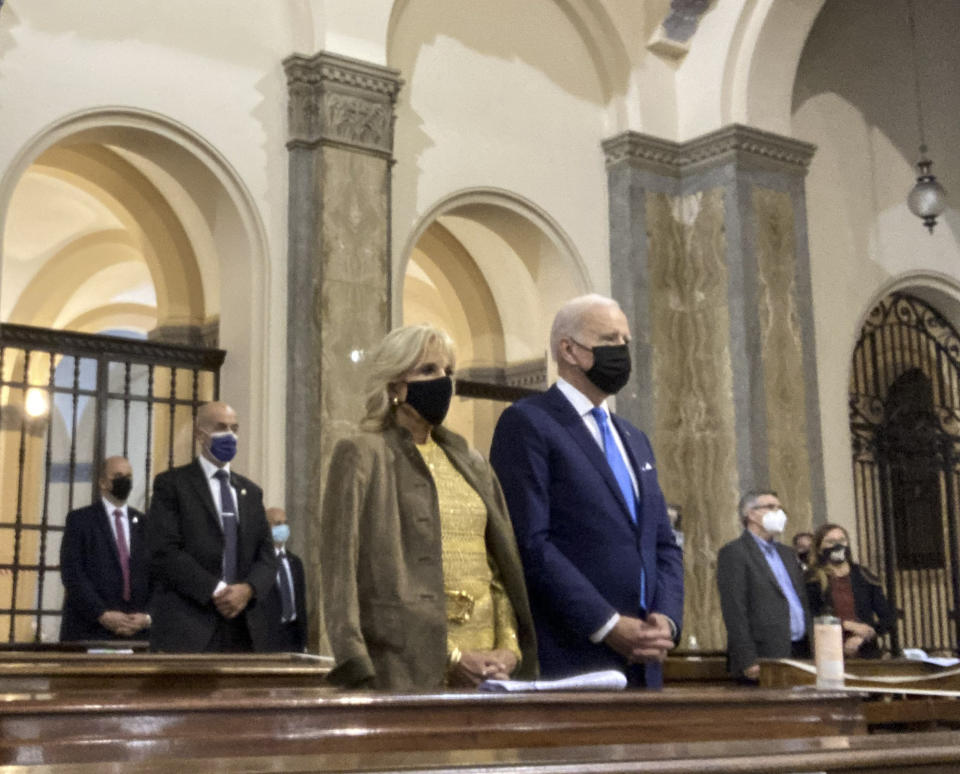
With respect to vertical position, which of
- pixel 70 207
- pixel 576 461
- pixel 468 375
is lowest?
pixel 576 461

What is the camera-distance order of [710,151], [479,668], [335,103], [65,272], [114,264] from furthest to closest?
[114,264], [65,272], [710,151], [335,103], [479,668]

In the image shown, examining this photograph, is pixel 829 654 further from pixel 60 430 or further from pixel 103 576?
pixel 60 430

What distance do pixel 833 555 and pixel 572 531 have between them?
4.39 metres

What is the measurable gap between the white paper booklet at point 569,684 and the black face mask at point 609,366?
1239 mm

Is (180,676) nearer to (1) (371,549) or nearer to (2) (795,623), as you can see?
(1) (371,549)

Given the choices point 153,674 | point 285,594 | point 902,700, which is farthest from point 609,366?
point 285,594

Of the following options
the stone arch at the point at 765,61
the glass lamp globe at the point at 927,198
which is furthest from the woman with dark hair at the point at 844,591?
the glass lamp globe at the point at 927,198

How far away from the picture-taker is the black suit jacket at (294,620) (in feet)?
26.5

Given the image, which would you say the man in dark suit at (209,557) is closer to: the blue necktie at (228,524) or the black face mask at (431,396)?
the blue necktie at (228,524)

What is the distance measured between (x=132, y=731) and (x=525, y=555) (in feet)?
5.59

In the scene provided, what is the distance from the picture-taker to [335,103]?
29.8 ft

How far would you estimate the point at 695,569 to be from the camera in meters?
10.5

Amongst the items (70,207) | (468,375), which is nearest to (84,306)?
(70,207)

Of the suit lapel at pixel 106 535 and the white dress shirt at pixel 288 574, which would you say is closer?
the suit lapel at pixel 106 535
